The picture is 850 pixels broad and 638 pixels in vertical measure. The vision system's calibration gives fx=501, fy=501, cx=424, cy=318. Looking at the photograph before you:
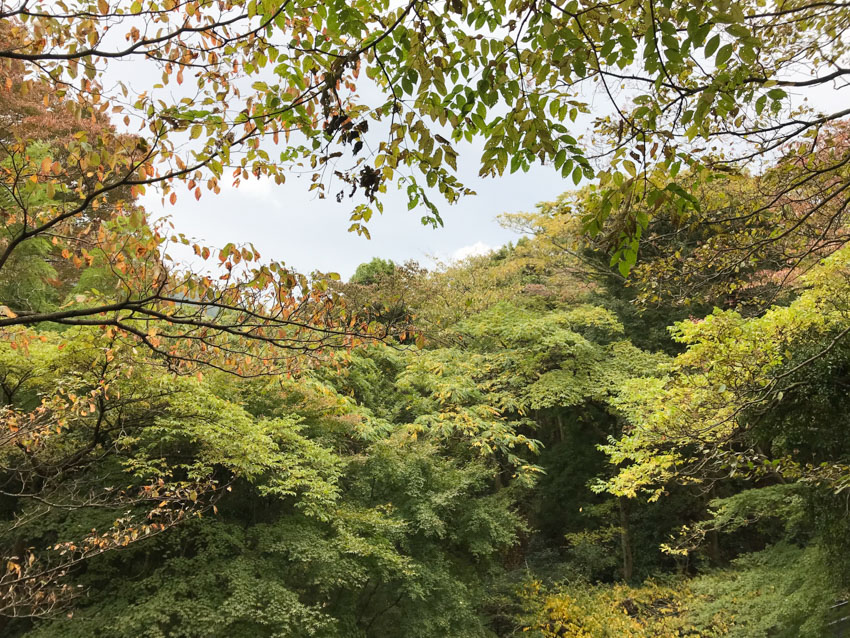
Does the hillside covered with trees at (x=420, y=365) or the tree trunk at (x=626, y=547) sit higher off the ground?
the hillside covered with trees at (x=420, y=365)

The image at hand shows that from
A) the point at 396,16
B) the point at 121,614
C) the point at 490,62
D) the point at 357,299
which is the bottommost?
the point at 121,614

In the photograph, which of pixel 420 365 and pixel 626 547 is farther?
pixel 626 547

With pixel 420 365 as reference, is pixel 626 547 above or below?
below

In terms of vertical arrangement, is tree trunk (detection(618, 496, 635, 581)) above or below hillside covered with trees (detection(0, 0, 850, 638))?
below

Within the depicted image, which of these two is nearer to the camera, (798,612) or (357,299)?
(798,612)

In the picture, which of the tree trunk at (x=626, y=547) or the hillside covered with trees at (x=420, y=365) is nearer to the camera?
the hillside covered with trees at (x=420, y=365)

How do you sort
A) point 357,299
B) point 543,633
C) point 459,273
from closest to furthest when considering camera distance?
1. point 543,633
2. point 357,299
3. point 459,273

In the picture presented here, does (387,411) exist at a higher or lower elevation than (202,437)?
higher

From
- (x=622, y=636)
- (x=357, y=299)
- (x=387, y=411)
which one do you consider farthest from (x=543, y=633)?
(x=357, y=299)

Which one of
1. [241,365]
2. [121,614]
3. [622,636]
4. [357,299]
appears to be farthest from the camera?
[357,299]

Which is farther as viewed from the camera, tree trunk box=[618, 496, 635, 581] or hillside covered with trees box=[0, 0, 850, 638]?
tree trunk box=[618, 496, 635, 581]

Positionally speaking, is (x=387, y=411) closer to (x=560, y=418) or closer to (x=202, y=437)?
(x=202, y=437)

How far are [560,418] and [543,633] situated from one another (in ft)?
17.9

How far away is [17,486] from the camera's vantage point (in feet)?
16.6
